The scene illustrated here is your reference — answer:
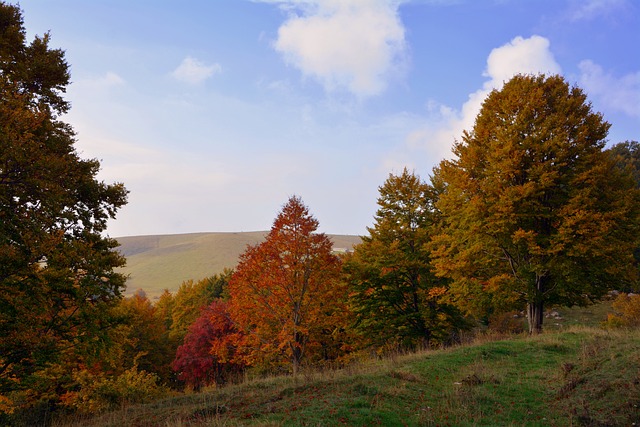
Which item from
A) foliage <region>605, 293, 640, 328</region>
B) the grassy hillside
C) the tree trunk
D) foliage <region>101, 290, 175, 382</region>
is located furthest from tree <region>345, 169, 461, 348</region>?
foliage <region>101, 290, 175, 382</region>

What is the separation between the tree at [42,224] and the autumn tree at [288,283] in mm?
9336

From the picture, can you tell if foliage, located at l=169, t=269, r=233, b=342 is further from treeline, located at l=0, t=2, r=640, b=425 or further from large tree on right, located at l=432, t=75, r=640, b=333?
large tree on right, located at l=432, t=75, r=640, b=333

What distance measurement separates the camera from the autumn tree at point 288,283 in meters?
22.5

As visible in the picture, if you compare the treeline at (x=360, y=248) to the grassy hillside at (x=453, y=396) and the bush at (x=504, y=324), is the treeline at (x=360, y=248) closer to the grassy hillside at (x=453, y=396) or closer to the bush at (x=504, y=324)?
the grassy hillside at (x=453, y=396)

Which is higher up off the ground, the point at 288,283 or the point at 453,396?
the point at 288,283

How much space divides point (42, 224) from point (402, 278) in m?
20.9

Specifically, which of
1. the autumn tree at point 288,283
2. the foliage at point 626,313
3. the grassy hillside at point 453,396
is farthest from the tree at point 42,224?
the foliage at point 626,313

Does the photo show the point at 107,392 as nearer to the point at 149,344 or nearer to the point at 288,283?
the point at 288,283

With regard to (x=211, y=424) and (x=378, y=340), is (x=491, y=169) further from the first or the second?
(x=211, y=424)

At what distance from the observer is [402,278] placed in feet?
85.7

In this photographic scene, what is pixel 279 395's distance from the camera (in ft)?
36.2

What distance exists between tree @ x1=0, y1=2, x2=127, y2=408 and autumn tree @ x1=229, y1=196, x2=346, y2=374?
9.34 meters

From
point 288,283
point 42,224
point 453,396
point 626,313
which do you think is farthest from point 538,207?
point 626,313

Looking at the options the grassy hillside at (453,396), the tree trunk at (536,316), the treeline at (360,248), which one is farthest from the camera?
the tree trunk at (536,316)
